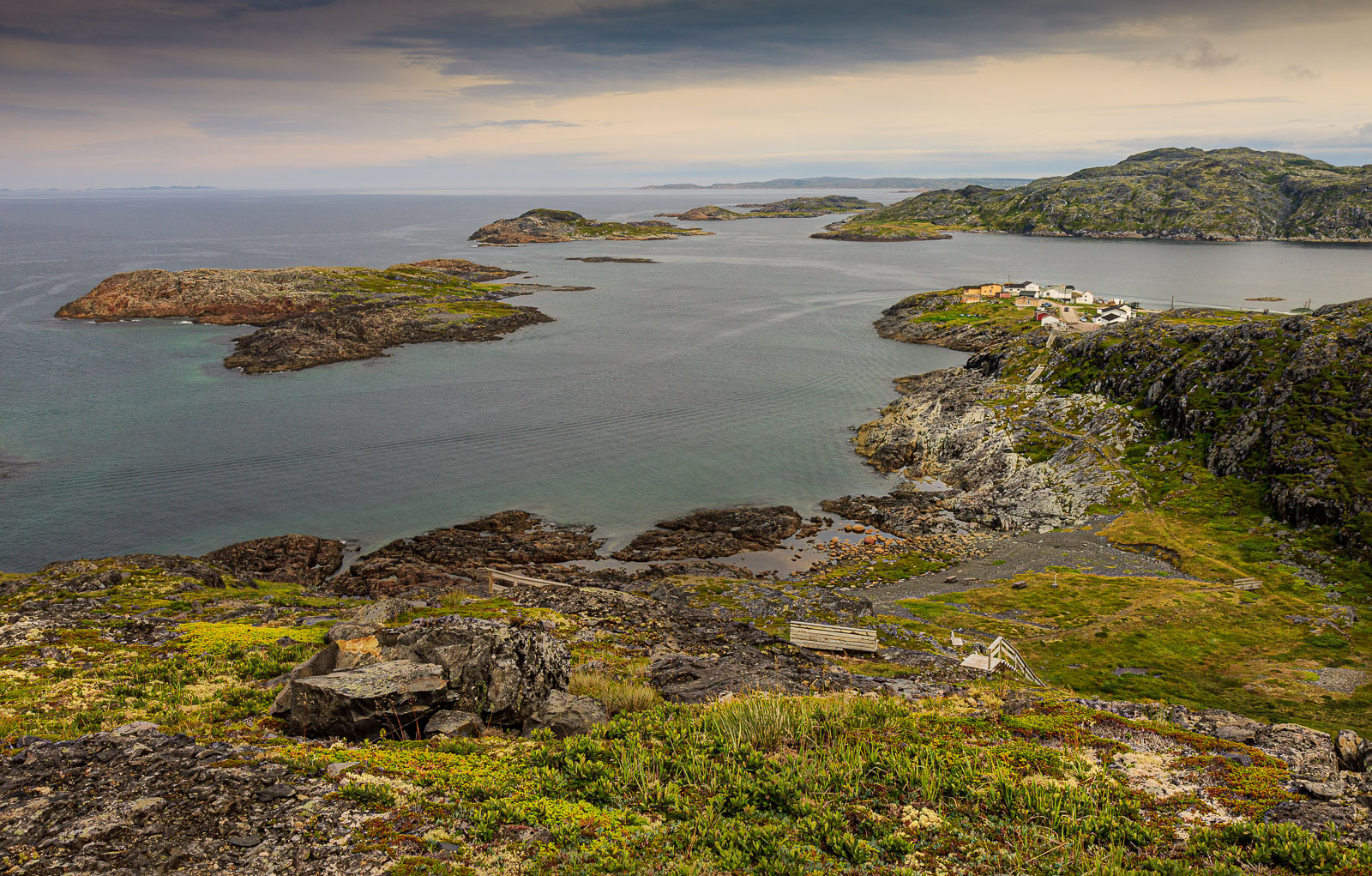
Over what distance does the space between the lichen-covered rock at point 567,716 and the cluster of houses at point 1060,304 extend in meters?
96.9

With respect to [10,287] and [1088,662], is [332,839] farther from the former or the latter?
[10,287]

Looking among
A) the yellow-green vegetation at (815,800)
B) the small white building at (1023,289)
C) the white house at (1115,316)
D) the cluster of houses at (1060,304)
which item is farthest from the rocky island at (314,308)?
the yellow-green vegetation at (815,800)

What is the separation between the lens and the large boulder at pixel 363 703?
48.7ft


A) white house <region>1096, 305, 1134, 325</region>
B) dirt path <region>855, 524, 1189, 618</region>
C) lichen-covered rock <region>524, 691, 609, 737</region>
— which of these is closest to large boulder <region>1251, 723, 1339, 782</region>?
lichen-covered rock <region>524, 691, 609, 737</region>

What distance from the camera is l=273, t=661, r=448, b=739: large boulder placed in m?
14.9

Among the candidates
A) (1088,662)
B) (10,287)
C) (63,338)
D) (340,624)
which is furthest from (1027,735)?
(10,287)

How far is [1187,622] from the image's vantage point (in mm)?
38906

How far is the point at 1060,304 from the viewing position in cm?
12325

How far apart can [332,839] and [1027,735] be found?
14.8m

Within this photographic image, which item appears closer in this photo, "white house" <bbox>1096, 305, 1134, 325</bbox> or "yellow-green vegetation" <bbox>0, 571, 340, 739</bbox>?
"yellow-green vegetation" <bbox>0, 571, 340, 739</bbox>

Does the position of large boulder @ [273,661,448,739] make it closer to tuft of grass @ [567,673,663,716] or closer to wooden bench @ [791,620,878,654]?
tuft of grass @ [567,673,663,716]

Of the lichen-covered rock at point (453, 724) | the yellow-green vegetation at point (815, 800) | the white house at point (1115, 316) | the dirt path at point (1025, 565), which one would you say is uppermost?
the white house at point (1115, 316)

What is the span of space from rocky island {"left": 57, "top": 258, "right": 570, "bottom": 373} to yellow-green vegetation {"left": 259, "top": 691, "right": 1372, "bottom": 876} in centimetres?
10465

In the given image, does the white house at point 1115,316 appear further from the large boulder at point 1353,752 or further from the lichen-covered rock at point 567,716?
the lichen-covered rock at point 567,716
